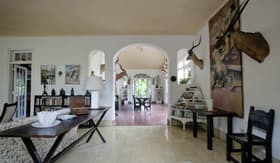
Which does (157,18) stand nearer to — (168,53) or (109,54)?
(168,53)

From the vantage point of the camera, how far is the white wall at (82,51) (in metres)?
6.39

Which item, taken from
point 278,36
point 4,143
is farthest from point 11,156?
point 278,36

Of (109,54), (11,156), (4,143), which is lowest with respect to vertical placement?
(11,156)

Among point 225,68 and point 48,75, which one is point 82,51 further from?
point 225,68

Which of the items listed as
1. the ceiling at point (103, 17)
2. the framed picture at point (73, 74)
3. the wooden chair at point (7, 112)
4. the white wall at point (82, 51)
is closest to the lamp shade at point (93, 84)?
the wooden chair at point (7, 112)

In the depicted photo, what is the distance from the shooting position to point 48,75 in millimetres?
6410

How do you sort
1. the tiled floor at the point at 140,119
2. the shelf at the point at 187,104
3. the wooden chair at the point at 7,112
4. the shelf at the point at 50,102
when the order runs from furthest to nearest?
1. the tiled floor at the point at 140,119
2. the shelf at the point at 50,102
3. the shelf at the point at 187,104
4. the wooden chair at the point at 7,112

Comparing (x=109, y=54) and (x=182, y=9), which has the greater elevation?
(x=182, y=9)

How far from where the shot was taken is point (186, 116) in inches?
221

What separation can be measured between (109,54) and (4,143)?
175 inches

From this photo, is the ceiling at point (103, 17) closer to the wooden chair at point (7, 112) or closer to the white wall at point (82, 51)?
the white wall at point (82, 51)

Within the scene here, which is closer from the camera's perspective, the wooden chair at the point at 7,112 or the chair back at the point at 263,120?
the chair back at the point at 263,120

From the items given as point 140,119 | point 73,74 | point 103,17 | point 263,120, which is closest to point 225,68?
point 263,120

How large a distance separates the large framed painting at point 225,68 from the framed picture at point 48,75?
4.96 metres
